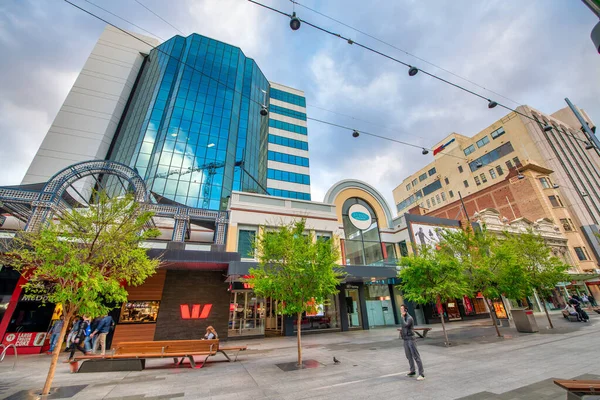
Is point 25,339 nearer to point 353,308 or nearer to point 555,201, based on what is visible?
point 353,308

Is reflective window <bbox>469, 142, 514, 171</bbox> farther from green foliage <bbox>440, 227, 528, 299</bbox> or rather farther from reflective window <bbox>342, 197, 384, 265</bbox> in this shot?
green foliage <bbox>440, 227, 528, 299</bbox>

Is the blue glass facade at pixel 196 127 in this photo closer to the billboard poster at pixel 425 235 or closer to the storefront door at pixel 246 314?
the storefront door at pixel 246 314

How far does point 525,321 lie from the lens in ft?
46.0

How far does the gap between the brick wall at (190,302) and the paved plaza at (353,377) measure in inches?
183

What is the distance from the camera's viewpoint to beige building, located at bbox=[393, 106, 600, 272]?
3673 cm

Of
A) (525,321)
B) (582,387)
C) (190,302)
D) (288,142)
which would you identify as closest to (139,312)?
(190,302)

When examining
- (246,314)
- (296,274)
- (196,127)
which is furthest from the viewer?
(196,127)

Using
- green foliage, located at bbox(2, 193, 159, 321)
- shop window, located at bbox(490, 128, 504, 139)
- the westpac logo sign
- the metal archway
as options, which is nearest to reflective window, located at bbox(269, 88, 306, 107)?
the metal archway

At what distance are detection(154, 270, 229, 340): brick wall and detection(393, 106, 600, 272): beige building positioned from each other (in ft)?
105

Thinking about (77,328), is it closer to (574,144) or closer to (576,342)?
(576,342)

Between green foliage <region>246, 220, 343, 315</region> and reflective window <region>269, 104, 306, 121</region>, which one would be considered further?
reflective window <region>269, 104, 306, 121</region>

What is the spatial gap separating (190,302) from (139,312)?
2.88m

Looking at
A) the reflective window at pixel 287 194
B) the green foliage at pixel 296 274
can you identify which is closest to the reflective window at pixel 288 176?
the reflective window at pixel 287 194

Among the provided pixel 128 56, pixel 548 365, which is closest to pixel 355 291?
pixel 548 365
